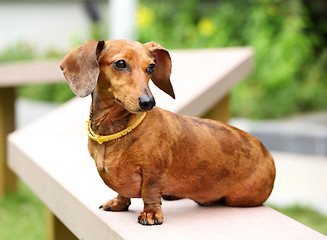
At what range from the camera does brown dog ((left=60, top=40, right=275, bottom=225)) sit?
136 cm

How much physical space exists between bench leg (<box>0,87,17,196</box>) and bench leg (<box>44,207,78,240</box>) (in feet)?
7.25

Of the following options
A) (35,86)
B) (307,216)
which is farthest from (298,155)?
(35,86)

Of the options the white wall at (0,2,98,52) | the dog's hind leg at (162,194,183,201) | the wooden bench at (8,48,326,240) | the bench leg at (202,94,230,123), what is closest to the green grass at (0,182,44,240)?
the wooden bench at (8,48,326,240)

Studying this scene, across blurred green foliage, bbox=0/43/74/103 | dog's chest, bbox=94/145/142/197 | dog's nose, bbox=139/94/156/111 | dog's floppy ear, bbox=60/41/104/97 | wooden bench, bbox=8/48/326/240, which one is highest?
dog's floppy ear, bbox=60/41/104/97

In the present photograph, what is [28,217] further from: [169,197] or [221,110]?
[169,197]

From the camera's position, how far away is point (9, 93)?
4.74 m

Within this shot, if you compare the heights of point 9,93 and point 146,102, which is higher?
point 146,102

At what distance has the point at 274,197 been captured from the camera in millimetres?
4418

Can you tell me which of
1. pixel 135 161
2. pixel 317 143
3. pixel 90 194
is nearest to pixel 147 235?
pixel 135 161

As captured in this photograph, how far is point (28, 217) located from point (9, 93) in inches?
47.6

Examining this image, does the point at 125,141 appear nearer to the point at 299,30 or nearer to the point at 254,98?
the point at 254,98

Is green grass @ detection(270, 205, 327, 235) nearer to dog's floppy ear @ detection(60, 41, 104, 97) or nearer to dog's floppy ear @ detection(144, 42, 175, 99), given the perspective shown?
dog's floppy ear @ detection(144, 42, 175, 99)

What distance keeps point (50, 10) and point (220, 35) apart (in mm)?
3754

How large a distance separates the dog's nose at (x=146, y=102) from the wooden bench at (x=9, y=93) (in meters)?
3.40
